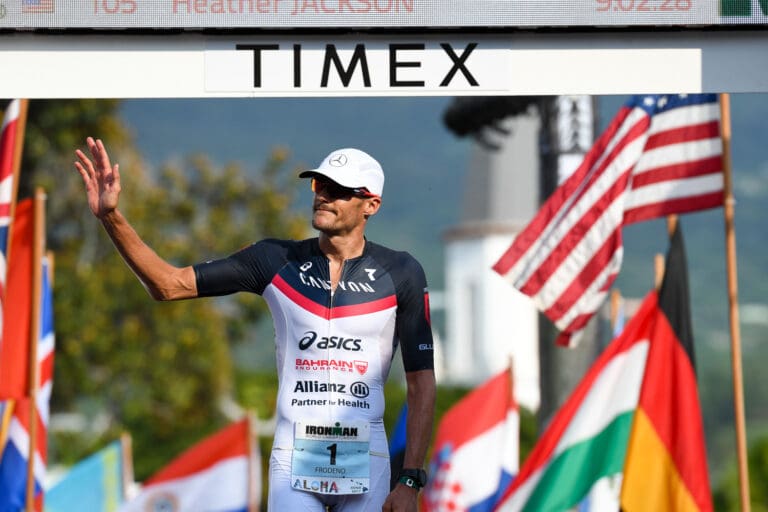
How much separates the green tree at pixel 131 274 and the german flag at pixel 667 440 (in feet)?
65.7

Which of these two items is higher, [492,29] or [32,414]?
[492,29]

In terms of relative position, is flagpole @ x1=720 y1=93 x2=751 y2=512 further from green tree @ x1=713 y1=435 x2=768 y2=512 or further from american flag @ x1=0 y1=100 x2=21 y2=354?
green tree @ x1=713 y1=435 x2=768 y2=512

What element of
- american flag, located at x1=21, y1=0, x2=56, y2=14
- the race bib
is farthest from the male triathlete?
american flag, located at x1=21, y1=0, x2=56, y2=14

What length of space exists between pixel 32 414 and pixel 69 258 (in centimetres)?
2062

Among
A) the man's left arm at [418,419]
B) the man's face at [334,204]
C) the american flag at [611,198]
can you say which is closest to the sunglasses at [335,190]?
the man's face at [334,204]

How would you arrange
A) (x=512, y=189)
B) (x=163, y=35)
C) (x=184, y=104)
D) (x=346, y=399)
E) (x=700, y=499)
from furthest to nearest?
(x=184, y=104) < (x=512, y=189) < (x=700, y=499) < (x=163, y=35) < (x=346, y=399)

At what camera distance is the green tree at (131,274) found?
30031 mm

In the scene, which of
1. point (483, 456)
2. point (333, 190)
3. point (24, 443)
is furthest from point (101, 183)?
point (483, 456)

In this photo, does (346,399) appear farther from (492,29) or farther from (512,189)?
(512,189)

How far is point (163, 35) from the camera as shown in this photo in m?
6.35

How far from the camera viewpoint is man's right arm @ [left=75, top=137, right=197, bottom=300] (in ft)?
18.3

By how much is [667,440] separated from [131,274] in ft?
72.0

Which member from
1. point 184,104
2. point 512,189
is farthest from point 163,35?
point 184,104

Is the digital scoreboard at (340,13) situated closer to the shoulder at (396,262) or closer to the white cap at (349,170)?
the white cap at (349,170)
